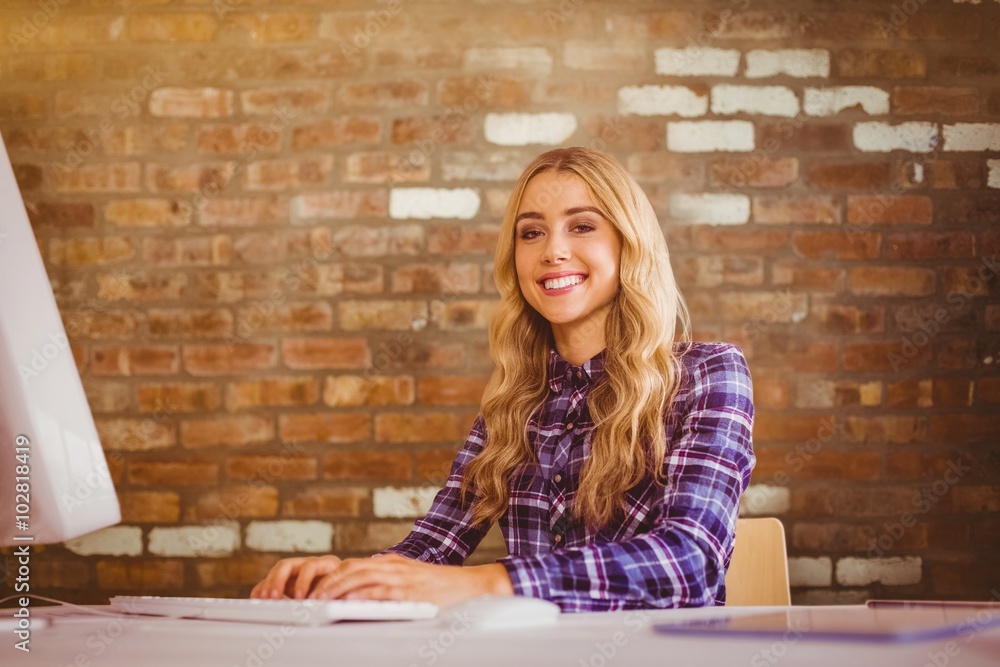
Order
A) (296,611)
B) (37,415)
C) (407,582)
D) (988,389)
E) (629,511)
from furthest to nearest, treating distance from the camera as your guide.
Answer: (988,389) → (629,511) → (407,582) → (296,611) → (37,415)

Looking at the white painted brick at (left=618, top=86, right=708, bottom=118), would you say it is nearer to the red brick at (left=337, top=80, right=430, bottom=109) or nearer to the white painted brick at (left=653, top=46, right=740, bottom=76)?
the white painted brick at (left=653, top=46, right=740, bottom=76)

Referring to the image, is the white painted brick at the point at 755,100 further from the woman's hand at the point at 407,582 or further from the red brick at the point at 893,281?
the woman's hand at the point at 407,582

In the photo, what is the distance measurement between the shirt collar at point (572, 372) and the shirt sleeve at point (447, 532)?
0.20m

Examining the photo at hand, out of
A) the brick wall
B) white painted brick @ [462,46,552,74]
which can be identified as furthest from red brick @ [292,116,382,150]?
white painted brick @ [462,46,552,74]

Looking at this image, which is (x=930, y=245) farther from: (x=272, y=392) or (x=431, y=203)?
(x=272, y=392)

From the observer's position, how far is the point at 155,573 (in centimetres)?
170

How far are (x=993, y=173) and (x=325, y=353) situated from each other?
1.62 m

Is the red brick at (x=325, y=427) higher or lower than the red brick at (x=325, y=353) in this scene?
lower

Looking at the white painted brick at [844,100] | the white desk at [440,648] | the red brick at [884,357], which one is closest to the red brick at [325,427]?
the white desk at [440,648]

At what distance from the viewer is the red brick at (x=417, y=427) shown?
169 cm

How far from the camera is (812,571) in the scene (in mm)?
1667

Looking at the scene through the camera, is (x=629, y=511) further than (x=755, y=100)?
No

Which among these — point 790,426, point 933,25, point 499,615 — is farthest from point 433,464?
point 933,25

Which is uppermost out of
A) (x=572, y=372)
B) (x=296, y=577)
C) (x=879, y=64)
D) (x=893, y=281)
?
(x=879, y=64)
